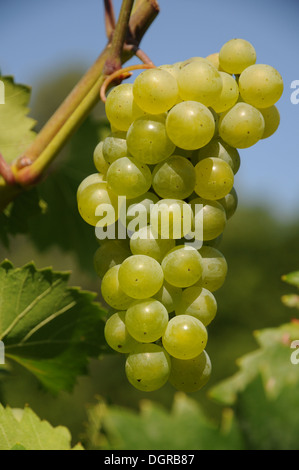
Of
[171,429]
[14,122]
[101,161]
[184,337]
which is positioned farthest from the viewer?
[14,122]

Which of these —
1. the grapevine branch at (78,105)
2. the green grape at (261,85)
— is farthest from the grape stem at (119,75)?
the green grape at (261,85)

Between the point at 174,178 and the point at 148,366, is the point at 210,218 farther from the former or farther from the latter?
the point at 148,366

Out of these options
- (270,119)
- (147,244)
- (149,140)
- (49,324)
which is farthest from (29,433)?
(270,119)

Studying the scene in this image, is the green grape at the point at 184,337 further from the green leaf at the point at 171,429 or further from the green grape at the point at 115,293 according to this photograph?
the green leaf at the point at 171,429

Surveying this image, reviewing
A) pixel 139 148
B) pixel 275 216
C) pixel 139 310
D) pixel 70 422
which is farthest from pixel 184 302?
pixel 275 216

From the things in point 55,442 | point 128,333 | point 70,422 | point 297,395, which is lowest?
point 70,422

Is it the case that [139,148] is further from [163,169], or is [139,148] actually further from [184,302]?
[184,302]
